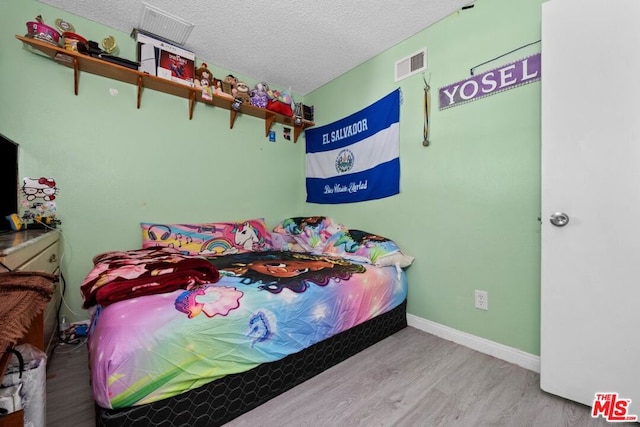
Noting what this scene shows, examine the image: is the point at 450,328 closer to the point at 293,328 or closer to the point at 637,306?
the point at 637,306

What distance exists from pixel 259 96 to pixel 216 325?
2.31 meters

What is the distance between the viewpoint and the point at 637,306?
1.09 m

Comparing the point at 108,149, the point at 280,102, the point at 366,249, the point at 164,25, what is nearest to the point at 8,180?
the point at 108,149

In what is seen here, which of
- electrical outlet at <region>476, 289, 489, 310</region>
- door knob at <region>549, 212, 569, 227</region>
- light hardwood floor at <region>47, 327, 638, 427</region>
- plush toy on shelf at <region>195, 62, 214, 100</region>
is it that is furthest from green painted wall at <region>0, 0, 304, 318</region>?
door knob at <region>549, 212, 569, 227</region>

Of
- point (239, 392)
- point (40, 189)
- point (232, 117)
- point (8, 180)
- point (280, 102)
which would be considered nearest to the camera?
point (239, 392)

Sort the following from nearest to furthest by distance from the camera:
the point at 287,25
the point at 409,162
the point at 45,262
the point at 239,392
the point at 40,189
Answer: the point at 239,392
the point at 45,262
the point at 40,189
the point at 287,25
the point at 409,162

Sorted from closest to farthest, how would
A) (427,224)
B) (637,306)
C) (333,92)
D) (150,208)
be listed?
(637,306), (427,224), (150,208), (333,92)

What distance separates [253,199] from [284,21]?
1653 millimetres

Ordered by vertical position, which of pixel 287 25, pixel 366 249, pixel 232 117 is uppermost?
pixel 287 25

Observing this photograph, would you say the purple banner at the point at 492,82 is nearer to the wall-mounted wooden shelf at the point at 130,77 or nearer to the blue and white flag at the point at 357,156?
the blue and white flag at the point at 357,156

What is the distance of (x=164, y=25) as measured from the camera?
6.61ft

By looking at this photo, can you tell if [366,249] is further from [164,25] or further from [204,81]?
[164,25]

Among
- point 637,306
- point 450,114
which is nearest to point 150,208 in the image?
point 450,114

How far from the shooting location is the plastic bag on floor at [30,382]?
631 mm
